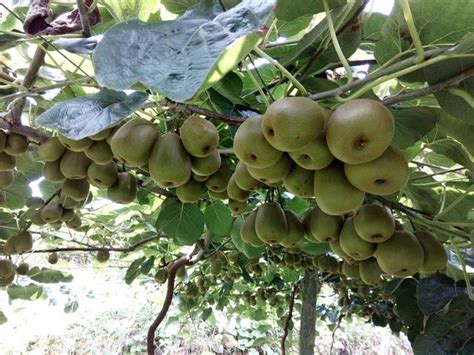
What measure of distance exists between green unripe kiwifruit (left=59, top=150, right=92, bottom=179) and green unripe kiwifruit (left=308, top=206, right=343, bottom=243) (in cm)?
50

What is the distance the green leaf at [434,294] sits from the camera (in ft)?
3.52

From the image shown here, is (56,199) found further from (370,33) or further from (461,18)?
(461,18)

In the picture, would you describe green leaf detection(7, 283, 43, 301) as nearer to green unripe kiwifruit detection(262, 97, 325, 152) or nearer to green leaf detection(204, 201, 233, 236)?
green leaf detection(204, 201, 233, 236)

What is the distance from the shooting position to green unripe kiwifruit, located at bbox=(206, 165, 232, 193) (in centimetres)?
93

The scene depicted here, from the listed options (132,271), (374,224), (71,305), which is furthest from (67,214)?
(71,305)

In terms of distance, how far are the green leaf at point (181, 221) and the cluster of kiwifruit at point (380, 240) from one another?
491 mm

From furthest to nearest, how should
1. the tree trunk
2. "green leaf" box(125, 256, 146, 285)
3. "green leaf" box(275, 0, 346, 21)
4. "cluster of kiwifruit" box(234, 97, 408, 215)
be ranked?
"green leaf" box(125, 256, 146, 285) < the tree trunk < "green leaf" box(275, 0, 346, 21) < "cluster of kiwifruit" box(234, 97, 408, 215)

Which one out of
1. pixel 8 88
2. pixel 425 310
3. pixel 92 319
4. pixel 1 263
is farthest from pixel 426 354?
pixel 92 319

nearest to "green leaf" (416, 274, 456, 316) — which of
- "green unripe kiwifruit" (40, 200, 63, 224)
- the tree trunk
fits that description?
"green unripe kiwifruit" (40, 200, 63, 224)

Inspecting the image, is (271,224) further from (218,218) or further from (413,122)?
(218,218)

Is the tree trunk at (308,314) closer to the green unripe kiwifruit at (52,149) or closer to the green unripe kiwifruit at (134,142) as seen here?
the green unripe kiwifruit at (52,149)

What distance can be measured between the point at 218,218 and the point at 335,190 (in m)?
0.87

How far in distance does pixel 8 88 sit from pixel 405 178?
2.88ft

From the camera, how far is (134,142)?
2.51 feet
